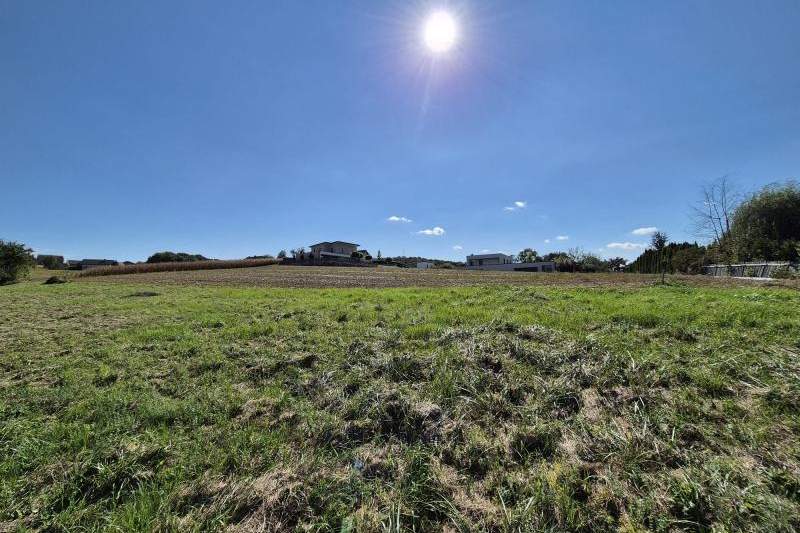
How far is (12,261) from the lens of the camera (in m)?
28.1

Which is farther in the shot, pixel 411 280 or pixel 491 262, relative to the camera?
pixel 491 262

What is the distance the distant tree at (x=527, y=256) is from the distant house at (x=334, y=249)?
53581 mm

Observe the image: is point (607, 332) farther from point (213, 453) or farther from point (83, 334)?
point (83, 334)

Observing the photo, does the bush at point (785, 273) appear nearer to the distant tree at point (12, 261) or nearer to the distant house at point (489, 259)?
the distant tree at point (12, 261)

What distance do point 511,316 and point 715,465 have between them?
4983 millimetres

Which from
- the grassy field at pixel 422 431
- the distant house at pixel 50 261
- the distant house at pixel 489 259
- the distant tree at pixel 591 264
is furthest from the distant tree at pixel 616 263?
the distant house at pixel 50 261

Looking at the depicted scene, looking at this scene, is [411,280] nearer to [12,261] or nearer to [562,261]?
[12,261]

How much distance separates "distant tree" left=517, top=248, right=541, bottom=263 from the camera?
99113mm

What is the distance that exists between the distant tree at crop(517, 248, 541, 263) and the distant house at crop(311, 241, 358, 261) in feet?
176

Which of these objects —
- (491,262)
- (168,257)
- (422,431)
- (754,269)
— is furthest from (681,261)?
(168,257)

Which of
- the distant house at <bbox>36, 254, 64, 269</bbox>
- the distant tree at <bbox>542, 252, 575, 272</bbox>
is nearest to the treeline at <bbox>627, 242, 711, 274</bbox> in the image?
the distant tree at <bbox>542, 252, 575, 272</bbox>

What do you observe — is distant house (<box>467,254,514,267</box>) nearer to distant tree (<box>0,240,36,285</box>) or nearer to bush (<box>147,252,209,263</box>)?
bush (<box>147,252,209,263</box>)

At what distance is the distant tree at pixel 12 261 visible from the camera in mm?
27609

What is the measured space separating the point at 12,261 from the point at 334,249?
6773cm
